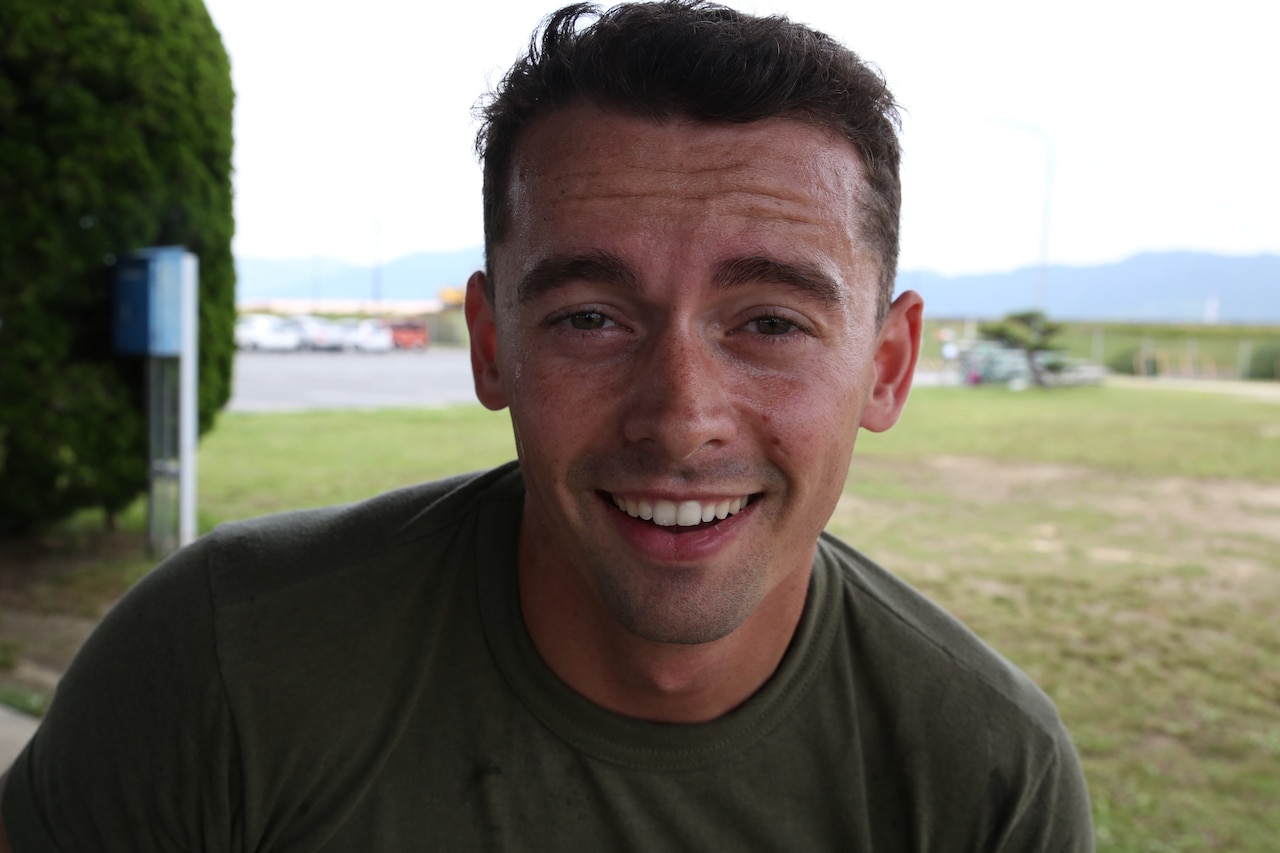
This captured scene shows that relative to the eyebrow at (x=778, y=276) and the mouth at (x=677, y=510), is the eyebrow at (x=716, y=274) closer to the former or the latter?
the eyebrow at (x=778, y=276)

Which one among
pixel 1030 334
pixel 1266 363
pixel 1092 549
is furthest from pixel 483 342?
pixel 1266 363

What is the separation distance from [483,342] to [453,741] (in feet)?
1.99

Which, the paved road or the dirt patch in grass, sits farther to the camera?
the paved road

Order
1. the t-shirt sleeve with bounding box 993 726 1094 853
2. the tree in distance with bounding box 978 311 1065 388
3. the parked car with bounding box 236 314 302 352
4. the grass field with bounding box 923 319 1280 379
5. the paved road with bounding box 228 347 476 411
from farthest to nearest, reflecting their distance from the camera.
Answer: the parked car with bounding box 236 314 302 352
the grass field with bounding box 923 319 1280 379
the tree in distance with bounding box 978 311 1065 388
the paved road with bounding box 228 347 476 411
the t-shirt sleeve with bounding box 993 726 1094 853

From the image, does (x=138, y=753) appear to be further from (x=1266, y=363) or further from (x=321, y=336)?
(x=321, y=336)

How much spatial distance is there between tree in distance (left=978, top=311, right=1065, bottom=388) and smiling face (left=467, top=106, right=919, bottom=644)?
74.1 ft

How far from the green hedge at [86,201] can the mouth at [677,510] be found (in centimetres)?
528

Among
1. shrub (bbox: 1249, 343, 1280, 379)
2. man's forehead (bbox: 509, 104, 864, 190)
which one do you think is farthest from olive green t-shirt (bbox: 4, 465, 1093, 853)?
shrub (bbox: 1249, 343, 1280, 379)

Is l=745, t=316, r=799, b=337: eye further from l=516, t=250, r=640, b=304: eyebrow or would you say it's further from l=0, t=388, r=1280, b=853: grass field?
l=0, t=388, r=1280, b=853: grass field

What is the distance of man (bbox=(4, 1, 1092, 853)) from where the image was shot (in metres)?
1.40

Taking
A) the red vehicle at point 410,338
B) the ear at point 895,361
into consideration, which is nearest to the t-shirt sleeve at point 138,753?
the ear at point 895,361

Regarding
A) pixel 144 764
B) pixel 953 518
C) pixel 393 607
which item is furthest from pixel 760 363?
pixel 953 518

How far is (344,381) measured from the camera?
21719 mm

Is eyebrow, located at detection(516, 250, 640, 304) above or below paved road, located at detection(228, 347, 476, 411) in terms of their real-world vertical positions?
above
